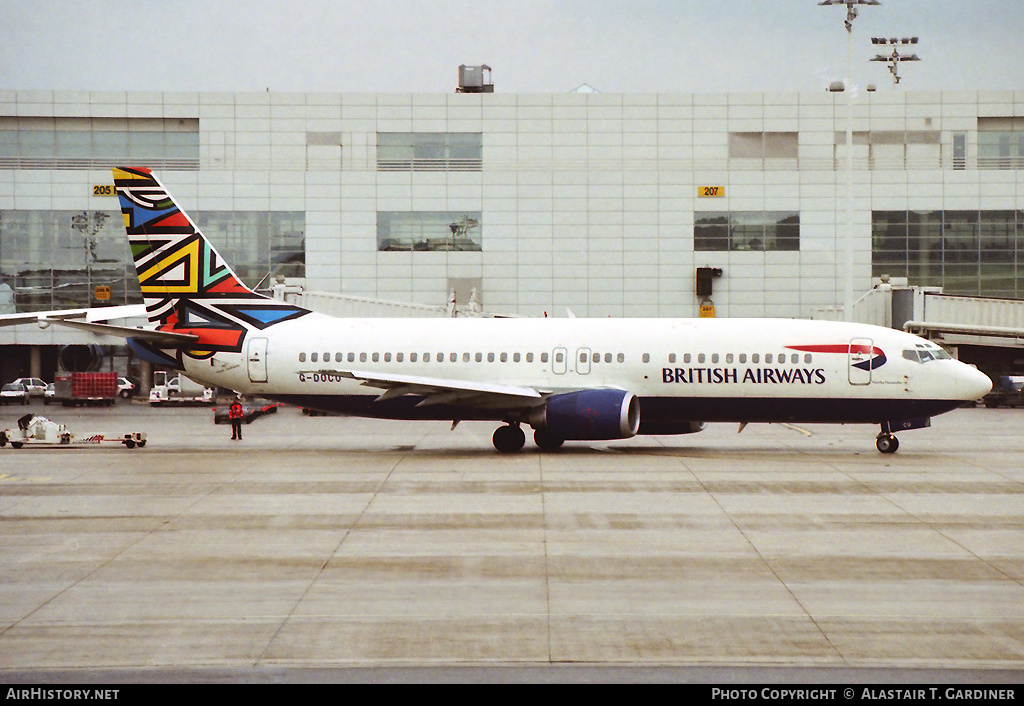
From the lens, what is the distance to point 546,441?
108ft

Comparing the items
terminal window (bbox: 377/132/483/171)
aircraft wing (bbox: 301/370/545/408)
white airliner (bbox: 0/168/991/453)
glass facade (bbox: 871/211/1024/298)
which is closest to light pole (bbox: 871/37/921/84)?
glass facade (bbox: 871/211/1024/298)

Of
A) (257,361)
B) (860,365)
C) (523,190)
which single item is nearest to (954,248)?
(523,190)

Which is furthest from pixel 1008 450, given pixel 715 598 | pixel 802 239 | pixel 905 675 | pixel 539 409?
pixel 802 239

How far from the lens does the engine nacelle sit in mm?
30859

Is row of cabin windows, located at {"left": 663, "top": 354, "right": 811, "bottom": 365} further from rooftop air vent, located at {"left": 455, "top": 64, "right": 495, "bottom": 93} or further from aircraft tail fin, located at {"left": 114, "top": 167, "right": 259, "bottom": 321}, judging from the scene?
rooftop air vent, located at {"left": 455, "top": 64, "right": 495, "bottom": 93}

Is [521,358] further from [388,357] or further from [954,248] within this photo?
[954,248]

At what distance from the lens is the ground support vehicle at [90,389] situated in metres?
60.7

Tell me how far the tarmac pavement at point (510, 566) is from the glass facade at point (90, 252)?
4016cm

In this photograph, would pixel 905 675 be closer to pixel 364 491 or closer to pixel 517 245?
pixel 364 491

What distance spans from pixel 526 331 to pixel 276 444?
9.26 metres

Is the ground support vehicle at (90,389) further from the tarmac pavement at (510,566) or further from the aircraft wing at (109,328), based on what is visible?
the tarmac pavement at (510,566)

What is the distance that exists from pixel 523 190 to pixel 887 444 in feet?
132

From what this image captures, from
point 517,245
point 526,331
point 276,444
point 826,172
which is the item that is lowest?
point 276,444

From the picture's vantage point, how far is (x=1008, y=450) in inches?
1303
